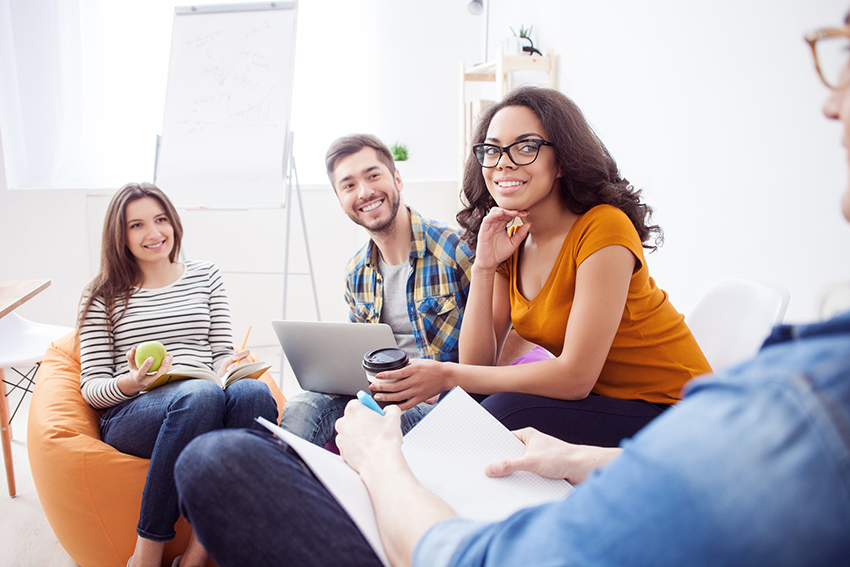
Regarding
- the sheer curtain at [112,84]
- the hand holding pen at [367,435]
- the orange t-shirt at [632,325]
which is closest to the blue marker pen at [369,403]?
the hand holding pen at [367,435]

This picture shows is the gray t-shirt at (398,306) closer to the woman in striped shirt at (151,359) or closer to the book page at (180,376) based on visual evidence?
the woman in striped shirt at (151,359)

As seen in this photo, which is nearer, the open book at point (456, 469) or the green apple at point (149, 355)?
the open book at point (456, 469)

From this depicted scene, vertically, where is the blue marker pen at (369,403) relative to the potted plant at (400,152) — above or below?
below

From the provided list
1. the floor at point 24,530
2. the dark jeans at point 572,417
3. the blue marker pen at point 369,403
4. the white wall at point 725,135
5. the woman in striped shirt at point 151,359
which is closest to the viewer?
the blue marker pen at point 369,403

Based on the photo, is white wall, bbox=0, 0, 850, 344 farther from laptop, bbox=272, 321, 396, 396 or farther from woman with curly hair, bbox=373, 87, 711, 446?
laptop, bbox=272, 321, 396, 396

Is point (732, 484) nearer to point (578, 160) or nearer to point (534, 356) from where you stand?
point (578, 160)

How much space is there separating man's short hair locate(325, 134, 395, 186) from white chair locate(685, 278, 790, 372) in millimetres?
1043

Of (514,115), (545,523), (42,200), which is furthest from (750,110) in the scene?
(42,200)

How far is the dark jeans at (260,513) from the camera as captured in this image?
0.56 meters

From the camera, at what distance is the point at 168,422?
1.31 m

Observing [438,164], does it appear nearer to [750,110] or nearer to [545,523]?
[750,110]

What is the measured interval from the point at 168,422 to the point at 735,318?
140 cm

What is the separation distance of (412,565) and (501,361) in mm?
1010

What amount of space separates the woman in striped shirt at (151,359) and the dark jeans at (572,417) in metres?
0.76
